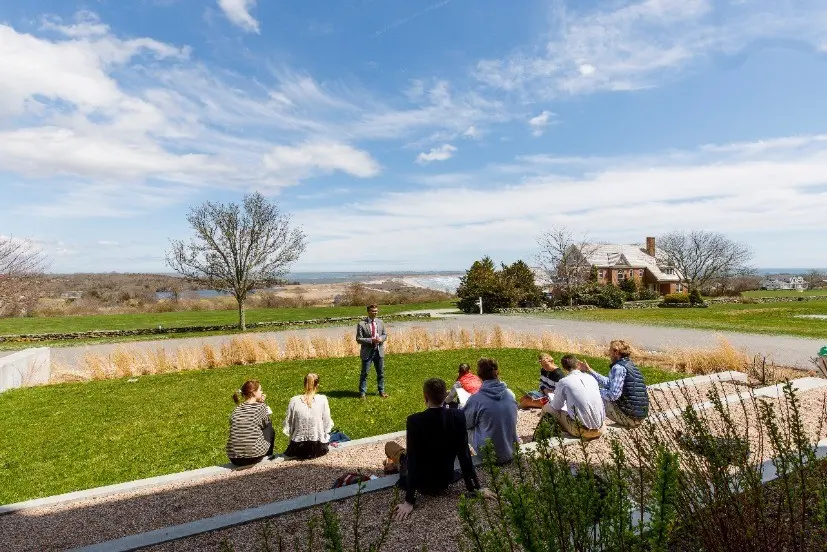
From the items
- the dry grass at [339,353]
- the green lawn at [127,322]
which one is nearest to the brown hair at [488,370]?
the dry grass at [339,353]

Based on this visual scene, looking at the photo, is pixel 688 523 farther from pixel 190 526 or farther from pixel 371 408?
pixel 371 408

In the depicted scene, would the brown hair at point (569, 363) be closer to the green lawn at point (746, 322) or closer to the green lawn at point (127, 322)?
the green lawn at point (746, 322)

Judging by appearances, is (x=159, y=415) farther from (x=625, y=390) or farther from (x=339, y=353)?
(x=625, y=390)

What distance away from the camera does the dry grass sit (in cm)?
1178

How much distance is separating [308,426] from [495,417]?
7.75 ft

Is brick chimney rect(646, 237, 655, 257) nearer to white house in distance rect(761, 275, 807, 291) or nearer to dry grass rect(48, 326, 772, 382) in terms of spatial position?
white house in distance rect(761, 275, 807, 291)

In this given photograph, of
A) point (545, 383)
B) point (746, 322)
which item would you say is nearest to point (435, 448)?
point (545, 383)

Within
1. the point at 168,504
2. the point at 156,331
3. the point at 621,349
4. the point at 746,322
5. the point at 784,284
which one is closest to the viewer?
the point at 168,504

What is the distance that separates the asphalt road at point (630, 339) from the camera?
14731 mm

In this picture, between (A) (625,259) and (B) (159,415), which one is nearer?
(B) (159,415)

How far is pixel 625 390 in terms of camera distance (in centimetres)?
646

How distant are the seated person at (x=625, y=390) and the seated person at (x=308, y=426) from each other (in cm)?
380

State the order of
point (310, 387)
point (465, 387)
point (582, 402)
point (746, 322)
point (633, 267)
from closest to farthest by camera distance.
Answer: point (582, 402), point (310, 387), point (465, 387), point (746, 322), point (633, 267)

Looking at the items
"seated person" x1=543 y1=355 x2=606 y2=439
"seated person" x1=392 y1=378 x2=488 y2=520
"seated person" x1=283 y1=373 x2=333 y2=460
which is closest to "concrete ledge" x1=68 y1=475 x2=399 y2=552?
"seated person" x1=392 y1=378 x2=488 y2=520
